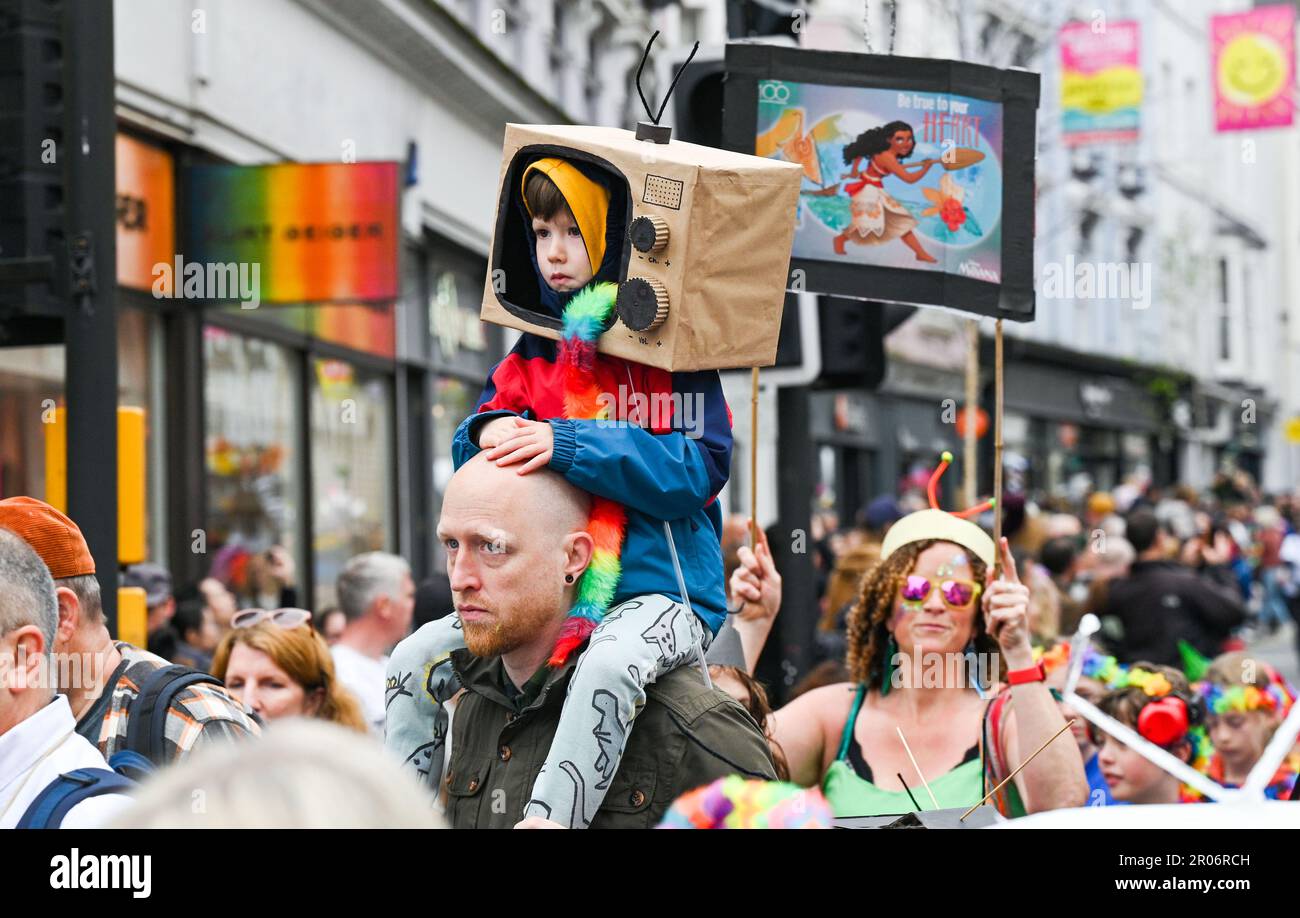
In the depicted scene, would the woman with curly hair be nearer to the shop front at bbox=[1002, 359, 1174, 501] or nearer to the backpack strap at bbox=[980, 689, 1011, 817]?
the backpack strap at bbox=[980, 689, 1011, 817]

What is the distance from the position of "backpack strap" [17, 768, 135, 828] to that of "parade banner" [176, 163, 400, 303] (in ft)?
26.2

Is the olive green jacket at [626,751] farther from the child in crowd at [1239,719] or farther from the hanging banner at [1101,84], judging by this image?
the hanging banner at [1101,84]

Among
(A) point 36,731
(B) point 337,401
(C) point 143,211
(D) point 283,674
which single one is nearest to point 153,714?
(A) point 36,731

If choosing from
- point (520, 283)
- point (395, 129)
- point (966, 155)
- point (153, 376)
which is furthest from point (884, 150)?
point (395, 129)

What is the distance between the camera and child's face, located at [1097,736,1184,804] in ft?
17.3

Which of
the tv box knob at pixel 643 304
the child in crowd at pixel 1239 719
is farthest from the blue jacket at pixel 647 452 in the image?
the child in crowd at pixel 1239 719

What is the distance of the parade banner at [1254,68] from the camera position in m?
21.8

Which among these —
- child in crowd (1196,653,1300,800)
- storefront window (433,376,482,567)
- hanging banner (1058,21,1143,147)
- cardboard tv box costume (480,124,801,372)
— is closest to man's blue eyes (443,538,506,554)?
cardboard tv box costume (480,124,801,372)

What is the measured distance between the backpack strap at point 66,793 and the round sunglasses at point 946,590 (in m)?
2.13

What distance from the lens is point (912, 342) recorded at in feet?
104

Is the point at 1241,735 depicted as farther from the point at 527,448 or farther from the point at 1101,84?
the point at 1101,84
